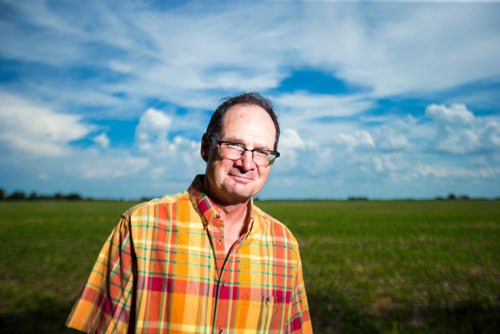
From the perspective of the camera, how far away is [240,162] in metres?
2.09

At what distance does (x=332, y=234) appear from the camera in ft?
72.6

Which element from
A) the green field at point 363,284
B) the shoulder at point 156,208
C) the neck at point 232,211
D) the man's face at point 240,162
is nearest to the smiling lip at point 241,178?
the man's face at point 240,162

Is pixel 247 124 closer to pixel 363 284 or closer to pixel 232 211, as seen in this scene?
pixel 232 211

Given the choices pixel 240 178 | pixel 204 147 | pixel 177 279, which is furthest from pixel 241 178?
pixel 177 279

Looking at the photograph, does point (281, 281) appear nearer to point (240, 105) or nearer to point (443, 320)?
point (240, 105)

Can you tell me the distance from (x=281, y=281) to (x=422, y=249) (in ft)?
52.6

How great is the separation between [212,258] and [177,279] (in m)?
0.19

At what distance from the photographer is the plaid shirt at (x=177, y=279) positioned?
1879 mm

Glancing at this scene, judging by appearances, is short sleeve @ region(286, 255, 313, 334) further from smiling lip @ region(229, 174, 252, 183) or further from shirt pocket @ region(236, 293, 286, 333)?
smiling lip @ region(229, 174, 252, 183)

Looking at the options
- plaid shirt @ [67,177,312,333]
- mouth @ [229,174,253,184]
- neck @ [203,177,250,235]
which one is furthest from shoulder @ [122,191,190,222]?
mouth @ [229,174,253,184]

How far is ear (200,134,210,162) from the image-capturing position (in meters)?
2.33

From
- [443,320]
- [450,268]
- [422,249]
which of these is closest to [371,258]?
[450,268]

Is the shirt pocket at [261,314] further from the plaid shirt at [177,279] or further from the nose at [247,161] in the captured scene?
the nose at [247,161]

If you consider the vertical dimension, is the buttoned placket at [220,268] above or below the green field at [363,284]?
above
